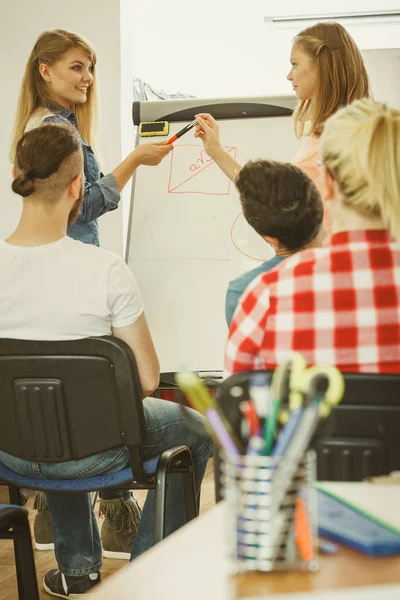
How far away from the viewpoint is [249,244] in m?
3.13

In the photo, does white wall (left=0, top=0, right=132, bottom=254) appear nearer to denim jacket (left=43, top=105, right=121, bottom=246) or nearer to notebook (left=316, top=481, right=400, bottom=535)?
denim jacket (left=43, top=105, right=121, bottom=246)

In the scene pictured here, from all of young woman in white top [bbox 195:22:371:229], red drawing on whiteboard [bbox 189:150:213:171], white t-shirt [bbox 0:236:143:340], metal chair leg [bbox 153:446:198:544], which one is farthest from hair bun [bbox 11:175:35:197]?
red drawing on whiteboard [bbox 189:150:213:171]

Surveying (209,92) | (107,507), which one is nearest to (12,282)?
(107,507)

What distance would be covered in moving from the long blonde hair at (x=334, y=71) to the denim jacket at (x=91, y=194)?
2.27ft

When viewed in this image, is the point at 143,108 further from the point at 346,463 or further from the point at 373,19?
the point at 373,19

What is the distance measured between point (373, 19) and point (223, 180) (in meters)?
3.04

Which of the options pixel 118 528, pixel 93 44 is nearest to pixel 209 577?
pixel 118 528

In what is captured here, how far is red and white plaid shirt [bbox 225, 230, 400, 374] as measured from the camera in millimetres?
1268

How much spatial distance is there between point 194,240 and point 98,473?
150cm

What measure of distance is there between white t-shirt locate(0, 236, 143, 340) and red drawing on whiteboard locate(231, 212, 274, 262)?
51.9 inches

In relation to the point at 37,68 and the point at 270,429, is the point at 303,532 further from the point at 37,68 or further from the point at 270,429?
the point at 37,68

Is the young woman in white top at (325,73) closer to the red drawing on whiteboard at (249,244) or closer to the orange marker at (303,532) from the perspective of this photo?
the red drawing on whiteboard at (249,244)

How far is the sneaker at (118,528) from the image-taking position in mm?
2594

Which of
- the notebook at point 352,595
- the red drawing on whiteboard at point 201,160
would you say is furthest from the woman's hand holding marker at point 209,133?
the notebook at point 352,595
